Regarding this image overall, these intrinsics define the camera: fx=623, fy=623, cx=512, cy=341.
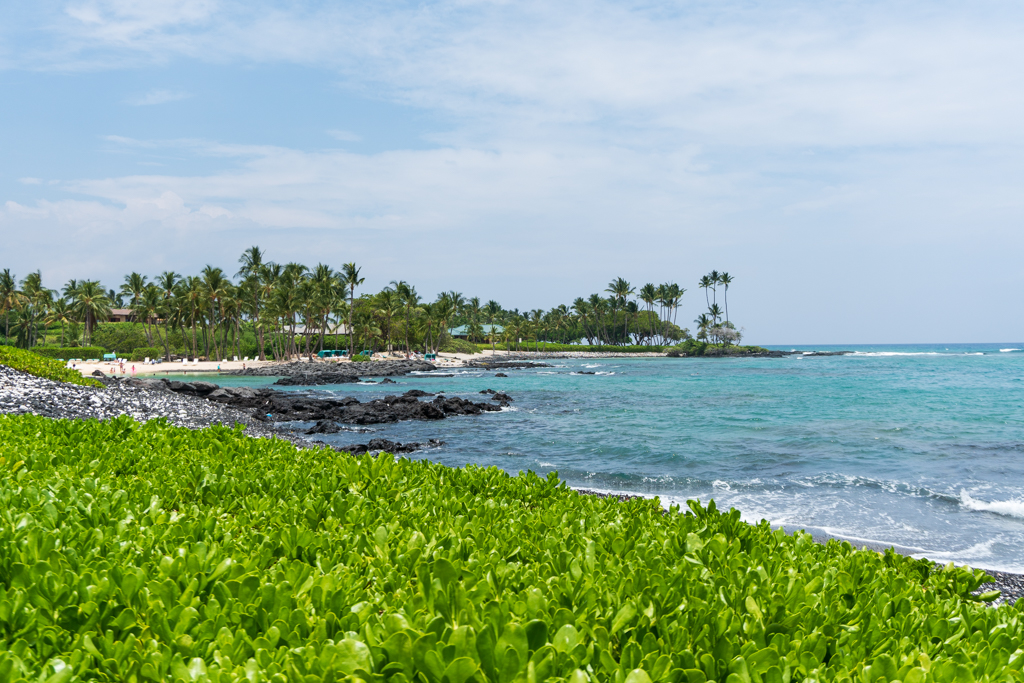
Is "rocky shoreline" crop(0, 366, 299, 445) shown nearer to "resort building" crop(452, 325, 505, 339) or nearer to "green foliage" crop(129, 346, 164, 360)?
"green foliage" crop(129, 346, 164, 360)

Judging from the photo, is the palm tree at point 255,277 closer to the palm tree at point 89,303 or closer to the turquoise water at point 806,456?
the palm tree at point 89,303

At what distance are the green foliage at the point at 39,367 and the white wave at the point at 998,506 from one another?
23.9 m

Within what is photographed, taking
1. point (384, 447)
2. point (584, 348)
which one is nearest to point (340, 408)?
point (384, 447)

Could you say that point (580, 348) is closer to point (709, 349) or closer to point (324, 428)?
point (709, 349)

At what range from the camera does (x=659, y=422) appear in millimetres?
23734

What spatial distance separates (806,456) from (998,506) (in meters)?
5.23

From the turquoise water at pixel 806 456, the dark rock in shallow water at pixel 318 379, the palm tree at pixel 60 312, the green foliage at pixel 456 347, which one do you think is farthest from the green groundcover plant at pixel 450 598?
the green foliage at pixel 456 347

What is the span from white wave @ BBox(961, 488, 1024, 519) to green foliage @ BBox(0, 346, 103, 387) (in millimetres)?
23928

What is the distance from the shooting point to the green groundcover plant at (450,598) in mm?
1993

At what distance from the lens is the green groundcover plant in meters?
1.99

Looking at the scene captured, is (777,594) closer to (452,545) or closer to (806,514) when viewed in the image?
(452,545)

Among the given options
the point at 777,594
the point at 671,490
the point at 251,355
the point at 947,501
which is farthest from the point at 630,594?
the point at 251,355

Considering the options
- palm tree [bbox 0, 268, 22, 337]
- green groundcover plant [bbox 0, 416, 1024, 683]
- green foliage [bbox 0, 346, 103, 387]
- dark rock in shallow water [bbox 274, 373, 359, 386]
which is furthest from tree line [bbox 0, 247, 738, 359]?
green groundcover plant [bbox 0, 416, 1024, 683]

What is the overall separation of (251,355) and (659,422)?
81.5 m
